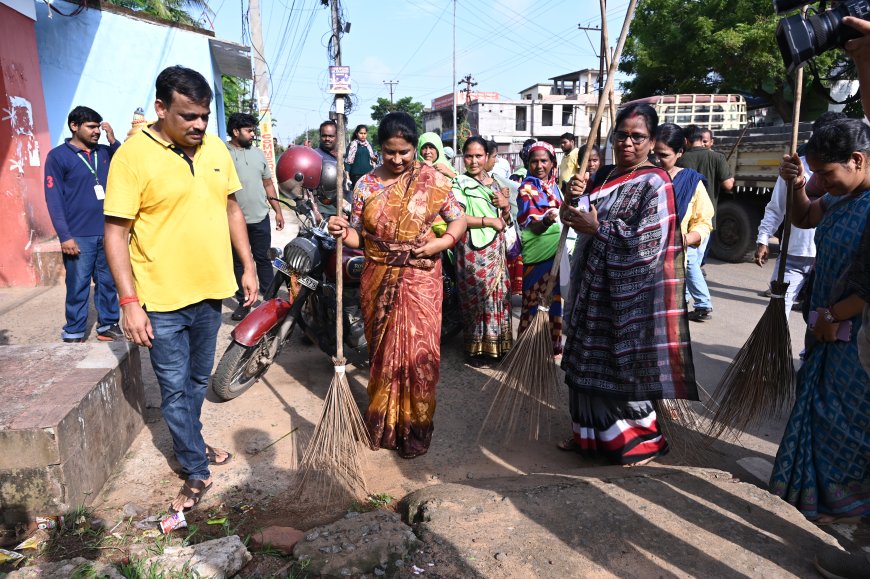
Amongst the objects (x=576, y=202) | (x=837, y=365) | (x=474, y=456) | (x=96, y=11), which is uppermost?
(x=96, y=11)

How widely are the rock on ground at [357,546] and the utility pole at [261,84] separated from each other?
9.98 metres

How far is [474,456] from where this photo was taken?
119 inches

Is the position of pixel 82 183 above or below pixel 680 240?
above

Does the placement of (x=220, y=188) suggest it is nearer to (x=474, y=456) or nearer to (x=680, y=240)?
(x=474, y=456)

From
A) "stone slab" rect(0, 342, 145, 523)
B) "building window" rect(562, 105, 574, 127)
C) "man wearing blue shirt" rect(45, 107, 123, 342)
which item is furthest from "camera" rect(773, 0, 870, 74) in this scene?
"building window" rect(562, 105, 574, 127)

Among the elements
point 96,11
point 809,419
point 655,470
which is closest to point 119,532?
point 655,470

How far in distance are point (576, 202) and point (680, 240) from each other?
55 centimetres

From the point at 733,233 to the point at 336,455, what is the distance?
290 inches

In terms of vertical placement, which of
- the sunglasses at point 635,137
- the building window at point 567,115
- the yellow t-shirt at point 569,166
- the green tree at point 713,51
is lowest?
the sunglasses at point 635,137

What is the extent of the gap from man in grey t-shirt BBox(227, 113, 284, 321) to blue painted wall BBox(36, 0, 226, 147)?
13.2ft

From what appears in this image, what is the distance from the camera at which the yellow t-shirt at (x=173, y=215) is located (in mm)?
2127

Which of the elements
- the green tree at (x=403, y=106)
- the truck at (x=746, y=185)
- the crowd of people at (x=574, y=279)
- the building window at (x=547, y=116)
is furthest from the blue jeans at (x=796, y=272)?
the green tree at (x=403, y=106)

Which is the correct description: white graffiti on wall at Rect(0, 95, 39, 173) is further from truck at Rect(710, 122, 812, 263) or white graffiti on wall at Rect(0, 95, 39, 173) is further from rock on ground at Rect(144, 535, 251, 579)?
truck at Rect(710, 122, 812, 263)

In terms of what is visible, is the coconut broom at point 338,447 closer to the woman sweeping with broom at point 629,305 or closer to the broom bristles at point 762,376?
the woman sweeping with broom at point 629,305
